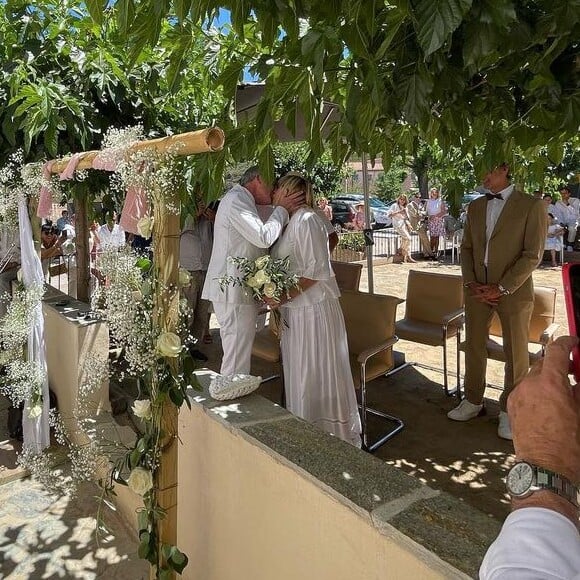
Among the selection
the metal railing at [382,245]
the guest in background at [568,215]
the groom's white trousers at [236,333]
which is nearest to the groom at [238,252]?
the groom's white trousers at [236,333]

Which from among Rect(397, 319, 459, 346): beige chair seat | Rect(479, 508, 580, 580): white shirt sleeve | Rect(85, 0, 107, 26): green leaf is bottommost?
Rect(397, 319, 459, 346): beige chair seat

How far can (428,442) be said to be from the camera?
378 cm

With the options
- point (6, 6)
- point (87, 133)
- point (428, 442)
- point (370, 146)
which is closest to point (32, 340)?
point (87, 133)

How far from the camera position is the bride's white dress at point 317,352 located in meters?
3.23

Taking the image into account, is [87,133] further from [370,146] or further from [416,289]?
[416,289]

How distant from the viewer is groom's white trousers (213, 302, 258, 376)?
122 inches

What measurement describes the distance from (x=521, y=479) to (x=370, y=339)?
10.1 ft

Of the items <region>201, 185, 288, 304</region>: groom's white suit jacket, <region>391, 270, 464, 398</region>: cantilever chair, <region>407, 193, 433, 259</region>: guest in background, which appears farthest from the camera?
<region>407, 193, 433, 259</region>: guest in background

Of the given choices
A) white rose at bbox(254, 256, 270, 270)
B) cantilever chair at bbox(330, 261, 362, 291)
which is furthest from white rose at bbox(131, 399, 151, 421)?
cantilever chair at bbox(330, 261, 362, 291)

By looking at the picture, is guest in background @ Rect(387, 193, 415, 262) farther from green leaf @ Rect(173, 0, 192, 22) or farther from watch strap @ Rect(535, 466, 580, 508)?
watch strap @ Rect(535, 466, 580, 508)

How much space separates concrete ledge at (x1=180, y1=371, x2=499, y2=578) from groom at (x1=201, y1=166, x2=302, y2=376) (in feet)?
Result: 3.74

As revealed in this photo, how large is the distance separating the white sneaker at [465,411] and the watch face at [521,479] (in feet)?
11.3

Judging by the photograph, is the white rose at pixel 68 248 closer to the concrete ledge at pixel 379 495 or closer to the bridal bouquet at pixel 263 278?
the bridal bouquet at pixel 263 278

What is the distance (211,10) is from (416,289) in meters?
3.97
